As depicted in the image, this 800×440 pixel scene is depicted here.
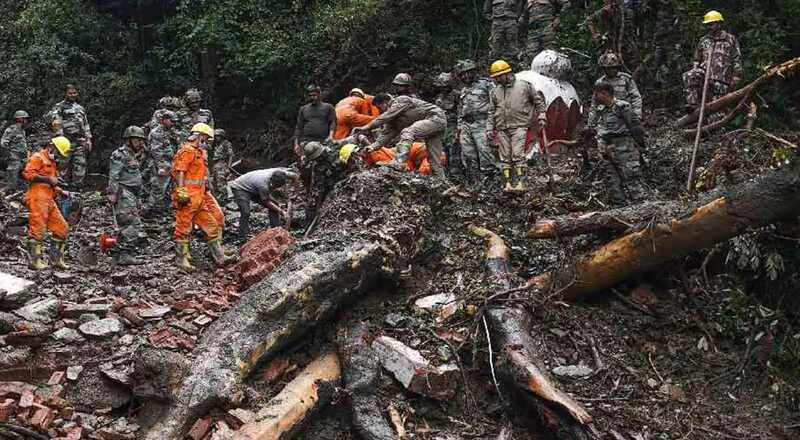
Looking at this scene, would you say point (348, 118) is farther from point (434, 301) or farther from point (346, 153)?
point (434, 301)

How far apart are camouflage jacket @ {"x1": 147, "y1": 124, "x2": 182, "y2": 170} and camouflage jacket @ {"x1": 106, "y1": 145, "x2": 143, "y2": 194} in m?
2.15

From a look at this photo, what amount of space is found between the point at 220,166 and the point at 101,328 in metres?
6.98

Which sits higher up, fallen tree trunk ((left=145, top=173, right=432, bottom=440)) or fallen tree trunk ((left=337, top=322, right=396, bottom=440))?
fallen tree trunk ((left=145, top=173, right=432, bottom=440))

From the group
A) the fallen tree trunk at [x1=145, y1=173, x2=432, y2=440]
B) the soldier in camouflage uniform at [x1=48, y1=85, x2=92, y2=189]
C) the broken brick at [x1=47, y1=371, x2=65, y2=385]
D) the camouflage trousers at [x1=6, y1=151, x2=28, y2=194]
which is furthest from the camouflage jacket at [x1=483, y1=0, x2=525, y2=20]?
the broken brick at [x1=47, y1=371, x2=65, y2=385]

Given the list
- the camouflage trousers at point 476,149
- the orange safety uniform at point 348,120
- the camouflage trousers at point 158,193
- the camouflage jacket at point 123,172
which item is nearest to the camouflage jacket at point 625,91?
the camouflage trousers at point 476,149

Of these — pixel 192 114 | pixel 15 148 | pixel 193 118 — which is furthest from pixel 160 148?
pixel 15 148

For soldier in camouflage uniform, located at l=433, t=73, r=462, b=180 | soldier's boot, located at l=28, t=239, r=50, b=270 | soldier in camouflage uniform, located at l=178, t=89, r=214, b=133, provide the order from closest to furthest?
soldier's boot, located at l=28, t=239, r=50, b=270
soldier in camouflage uniform, located at l=433, t=73, r=462, b=180
soldier in camouflage uniform, located at l=178, t=89, r=214, b=133

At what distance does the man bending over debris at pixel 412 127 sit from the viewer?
8.62 metres

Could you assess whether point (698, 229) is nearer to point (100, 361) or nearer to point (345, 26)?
point (100, 361)

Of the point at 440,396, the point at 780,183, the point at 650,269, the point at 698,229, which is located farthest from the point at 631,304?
the point at 440,396

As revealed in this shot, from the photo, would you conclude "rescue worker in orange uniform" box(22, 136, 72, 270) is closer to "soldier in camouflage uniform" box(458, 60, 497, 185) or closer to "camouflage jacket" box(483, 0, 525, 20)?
"soldier in camouflage uniform" box(458, 60, 497, 185)

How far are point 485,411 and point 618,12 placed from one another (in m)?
8.11

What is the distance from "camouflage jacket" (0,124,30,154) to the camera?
12766mm

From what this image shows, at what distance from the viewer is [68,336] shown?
580 centimetres
